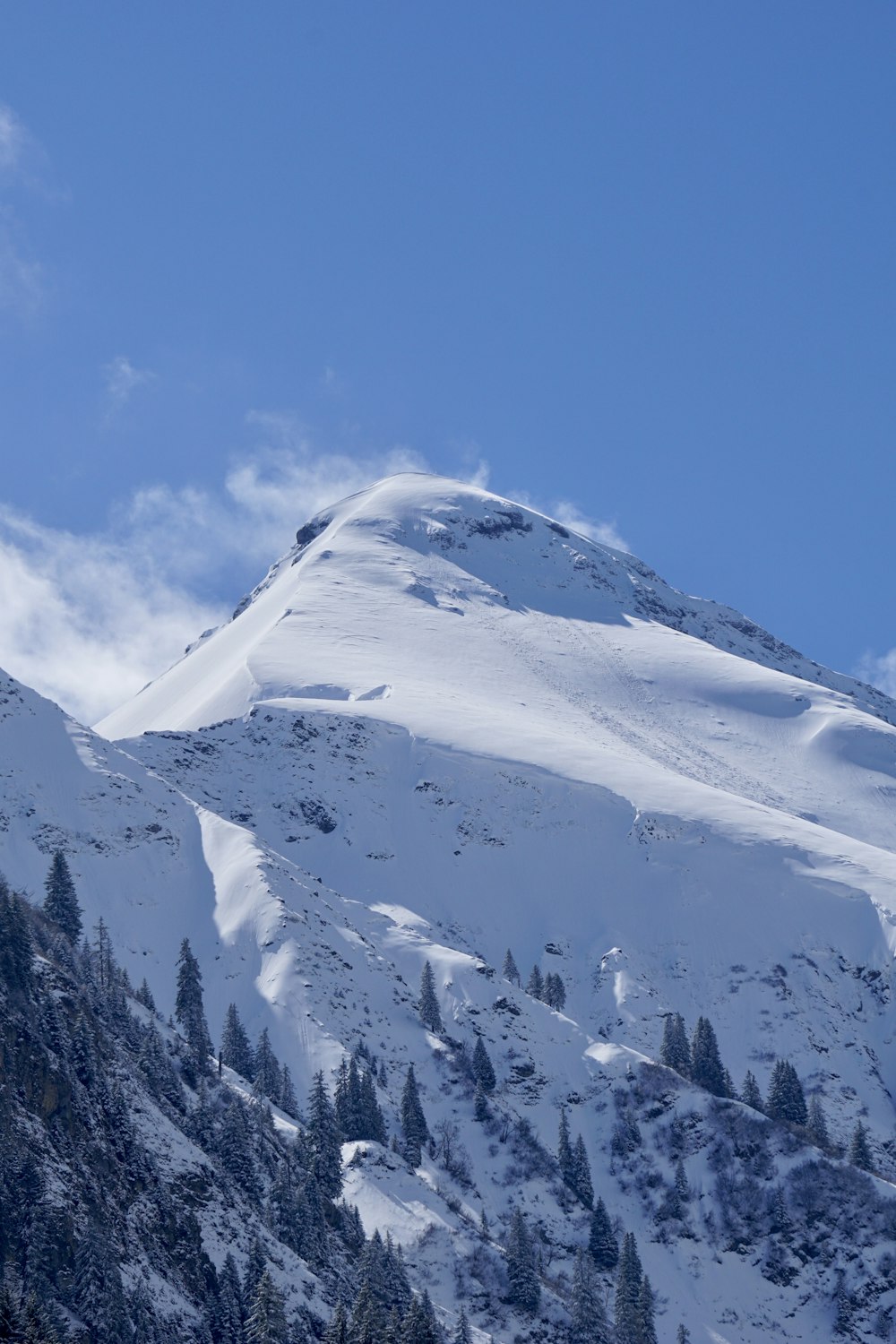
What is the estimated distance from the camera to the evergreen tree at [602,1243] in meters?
107

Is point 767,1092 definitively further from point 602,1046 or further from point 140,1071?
point 140,1071

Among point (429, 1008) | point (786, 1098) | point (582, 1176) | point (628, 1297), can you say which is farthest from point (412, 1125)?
point (786, 1098)

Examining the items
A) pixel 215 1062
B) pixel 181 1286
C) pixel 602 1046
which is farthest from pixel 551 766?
pixel 181 1286

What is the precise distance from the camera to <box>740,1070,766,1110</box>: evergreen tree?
421 ft

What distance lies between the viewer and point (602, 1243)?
353ft

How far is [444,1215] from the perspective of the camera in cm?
9975

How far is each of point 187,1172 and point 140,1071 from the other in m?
9.74

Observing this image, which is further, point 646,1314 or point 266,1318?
point 646,1314

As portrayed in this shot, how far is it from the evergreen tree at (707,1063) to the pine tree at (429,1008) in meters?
22.3

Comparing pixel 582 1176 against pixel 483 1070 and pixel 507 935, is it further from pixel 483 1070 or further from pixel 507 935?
pixel 507 935

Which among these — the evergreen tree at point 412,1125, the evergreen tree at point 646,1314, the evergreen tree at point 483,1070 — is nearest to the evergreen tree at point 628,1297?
the evergreen tree at point 646,1314

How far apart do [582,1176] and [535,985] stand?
3267 cm

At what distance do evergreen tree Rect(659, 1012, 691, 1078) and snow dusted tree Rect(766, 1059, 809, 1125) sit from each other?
738 centimetres

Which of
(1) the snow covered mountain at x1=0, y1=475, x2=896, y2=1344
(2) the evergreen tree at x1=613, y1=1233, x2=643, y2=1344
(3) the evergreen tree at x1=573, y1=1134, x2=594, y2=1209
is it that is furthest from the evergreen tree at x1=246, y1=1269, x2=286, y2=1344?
(3) the evergreen tree at x1=573, y1=1134, x2=594, y2=1209
